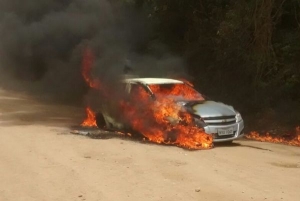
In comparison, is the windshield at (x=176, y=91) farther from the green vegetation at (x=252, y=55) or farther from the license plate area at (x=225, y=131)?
the green vegetation at (x=252, y=55)

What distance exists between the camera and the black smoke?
18.5 m

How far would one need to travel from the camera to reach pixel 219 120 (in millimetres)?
11672

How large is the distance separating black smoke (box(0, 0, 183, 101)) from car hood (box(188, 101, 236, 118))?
15.1ft

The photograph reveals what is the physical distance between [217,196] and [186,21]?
13701 mm

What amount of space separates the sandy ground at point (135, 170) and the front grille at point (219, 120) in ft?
1.88

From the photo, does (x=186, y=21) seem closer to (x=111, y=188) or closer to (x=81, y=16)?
(x=81, y=16)

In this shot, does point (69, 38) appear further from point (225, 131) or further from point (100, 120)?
point (225, 131)

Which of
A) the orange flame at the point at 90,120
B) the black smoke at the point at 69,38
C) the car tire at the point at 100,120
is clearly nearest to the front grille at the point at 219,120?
the car tire at the point at 100,120

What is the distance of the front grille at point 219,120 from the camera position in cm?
1150

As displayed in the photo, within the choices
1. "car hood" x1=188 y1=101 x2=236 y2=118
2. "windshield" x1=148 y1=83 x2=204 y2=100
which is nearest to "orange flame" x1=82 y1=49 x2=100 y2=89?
"windshield" x1=148 y1=83 x2=204 y2=100

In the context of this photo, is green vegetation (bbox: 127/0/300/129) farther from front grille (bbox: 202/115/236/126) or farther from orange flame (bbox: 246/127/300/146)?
front grille (bbox: 202/115/236/126)

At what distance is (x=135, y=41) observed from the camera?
66.5 feet

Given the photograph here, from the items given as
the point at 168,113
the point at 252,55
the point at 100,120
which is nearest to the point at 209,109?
the point at 168,113

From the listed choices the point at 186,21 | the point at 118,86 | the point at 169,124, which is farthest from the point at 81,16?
the point at 169,124
